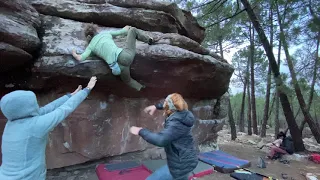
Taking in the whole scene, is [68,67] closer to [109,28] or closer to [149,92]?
[109,28]

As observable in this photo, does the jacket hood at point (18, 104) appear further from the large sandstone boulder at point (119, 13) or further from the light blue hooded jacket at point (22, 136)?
the large sandstone boulder at point (119, 13)

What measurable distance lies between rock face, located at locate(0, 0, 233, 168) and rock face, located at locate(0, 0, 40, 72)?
0.04 m

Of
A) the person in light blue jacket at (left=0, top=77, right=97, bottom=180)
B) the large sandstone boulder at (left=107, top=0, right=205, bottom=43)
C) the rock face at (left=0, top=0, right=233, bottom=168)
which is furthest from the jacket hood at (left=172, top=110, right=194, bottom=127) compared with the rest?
the large sandstone boulder at (left=107, top=0, right=205, bottom=43)

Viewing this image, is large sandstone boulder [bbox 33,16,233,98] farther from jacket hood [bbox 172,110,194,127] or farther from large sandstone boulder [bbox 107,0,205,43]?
jacket hood [bbox 172,110,194,127]

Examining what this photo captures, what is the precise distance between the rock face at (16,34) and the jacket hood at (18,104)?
158 cm

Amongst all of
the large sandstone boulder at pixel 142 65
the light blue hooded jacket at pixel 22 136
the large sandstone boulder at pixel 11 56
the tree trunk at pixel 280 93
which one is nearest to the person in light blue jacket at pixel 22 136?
the light blue hooded jacket at pixel 22 136

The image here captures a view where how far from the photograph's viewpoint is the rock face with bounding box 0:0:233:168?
407 cm

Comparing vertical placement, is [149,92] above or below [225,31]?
below

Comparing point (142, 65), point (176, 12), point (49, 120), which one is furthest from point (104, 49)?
point (176, 12)

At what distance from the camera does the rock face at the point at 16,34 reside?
3.36m

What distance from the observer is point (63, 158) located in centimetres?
444

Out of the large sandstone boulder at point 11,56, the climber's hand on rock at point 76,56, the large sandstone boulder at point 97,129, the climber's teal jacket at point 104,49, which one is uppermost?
the climber's teal jacket at point 104,49

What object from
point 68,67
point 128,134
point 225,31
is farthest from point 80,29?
point 225,31

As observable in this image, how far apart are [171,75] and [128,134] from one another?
1569mm
